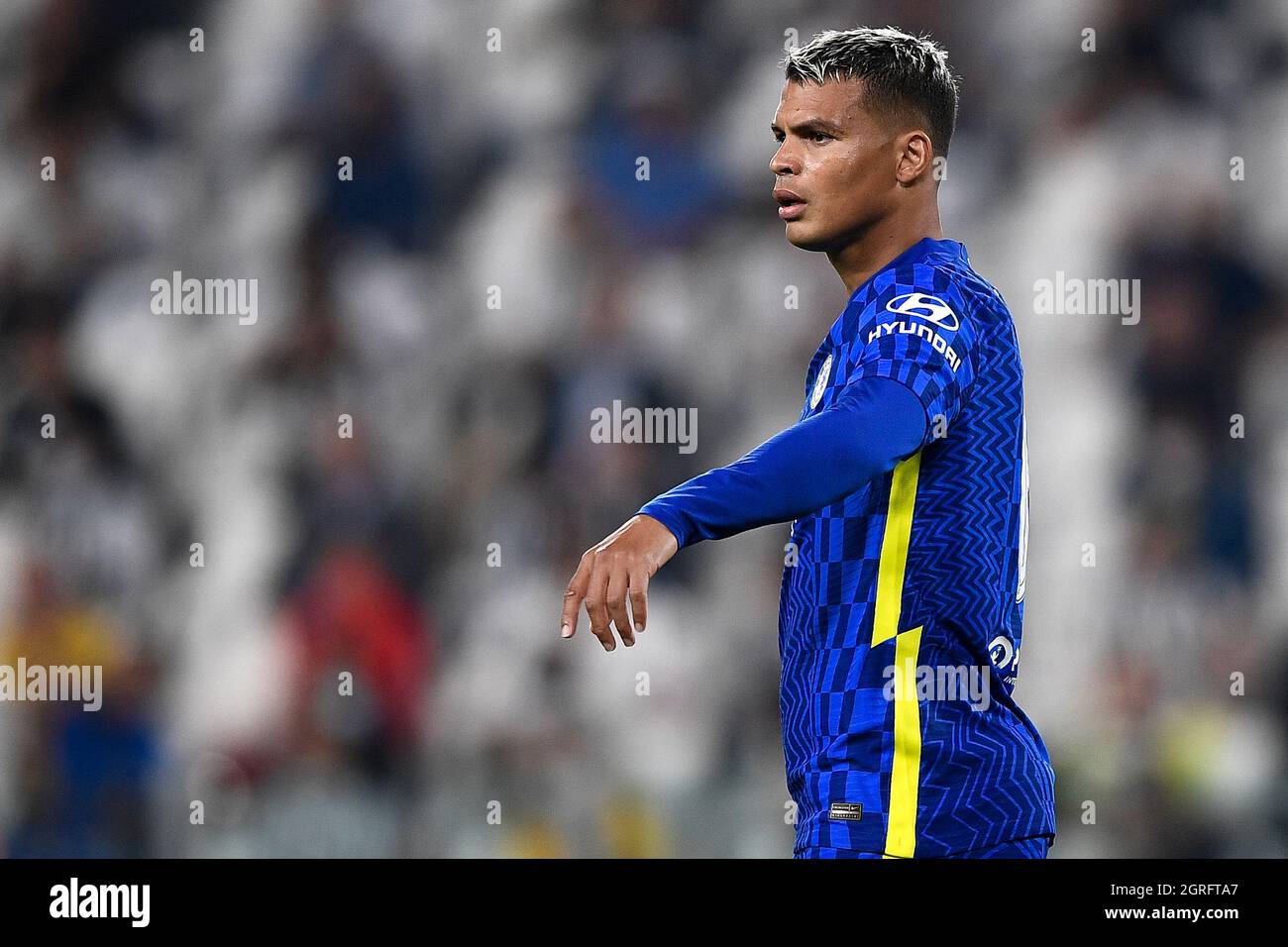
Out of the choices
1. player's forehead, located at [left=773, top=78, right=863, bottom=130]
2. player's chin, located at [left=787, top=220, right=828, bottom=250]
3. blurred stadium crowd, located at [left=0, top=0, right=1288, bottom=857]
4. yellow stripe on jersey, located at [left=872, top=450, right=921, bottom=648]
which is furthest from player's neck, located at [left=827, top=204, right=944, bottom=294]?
blurred stadium crowd, located at [left=0, top=0, right=1288, bottom=857]

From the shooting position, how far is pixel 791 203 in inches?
68.2

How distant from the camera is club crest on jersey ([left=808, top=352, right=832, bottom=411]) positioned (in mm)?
1646

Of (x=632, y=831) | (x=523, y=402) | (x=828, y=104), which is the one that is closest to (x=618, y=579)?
(x=828, y=104)

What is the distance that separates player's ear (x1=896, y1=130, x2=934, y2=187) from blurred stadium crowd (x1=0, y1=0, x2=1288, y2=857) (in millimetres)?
2733

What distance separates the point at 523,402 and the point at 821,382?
A: 2.97 meters

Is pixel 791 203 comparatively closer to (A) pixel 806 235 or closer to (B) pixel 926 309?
(A) pixel 806 235

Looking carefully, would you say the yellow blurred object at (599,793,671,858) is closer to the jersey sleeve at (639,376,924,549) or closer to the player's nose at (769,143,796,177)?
the player's nose at (769,143,796,177)

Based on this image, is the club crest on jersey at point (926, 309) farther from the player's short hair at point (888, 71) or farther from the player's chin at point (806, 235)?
the player's short hair at point (888, 71)

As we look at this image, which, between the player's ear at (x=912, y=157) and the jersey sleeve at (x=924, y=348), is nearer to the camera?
the jersey sleeve at (x=924, y=348)

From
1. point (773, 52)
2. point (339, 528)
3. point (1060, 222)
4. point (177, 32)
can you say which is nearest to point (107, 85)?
point (177, 32)

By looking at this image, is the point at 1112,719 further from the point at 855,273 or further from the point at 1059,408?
the point at 855,273

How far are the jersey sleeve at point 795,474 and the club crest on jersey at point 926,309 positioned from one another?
0.14 m

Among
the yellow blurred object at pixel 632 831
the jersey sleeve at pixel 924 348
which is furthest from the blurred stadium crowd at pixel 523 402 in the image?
the jersey sleeve at pixel 924 348

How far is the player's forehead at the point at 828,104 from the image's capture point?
1.73 m
